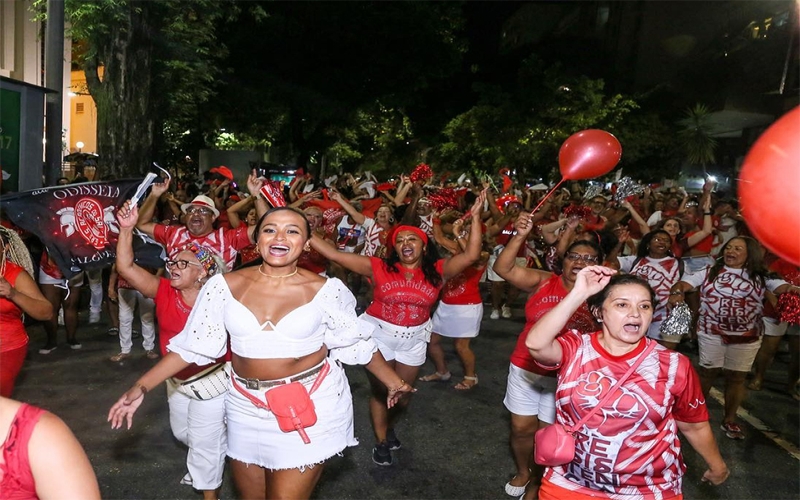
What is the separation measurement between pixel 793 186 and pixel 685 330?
4445 millimetres

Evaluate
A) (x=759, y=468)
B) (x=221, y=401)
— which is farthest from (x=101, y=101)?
(x=759, y=468)

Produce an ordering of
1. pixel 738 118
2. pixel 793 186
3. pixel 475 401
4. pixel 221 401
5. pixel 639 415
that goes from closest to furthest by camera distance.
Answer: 1. pixel 793 186
2. pixel 639 415
3. pixel 221 401
4. pixel 475 401
5. pixel 738 118

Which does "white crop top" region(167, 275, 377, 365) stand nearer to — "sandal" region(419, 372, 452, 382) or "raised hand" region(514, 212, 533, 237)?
"raised hand" region(514, 212, 533, 237)

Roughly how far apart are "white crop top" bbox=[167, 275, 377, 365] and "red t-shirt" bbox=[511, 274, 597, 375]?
4.07 feet

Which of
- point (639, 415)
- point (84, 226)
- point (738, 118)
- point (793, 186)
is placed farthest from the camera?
point (738, 118)

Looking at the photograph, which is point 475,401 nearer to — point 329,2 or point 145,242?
point 145,242

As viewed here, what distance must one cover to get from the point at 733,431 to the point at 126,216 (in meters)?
5.42

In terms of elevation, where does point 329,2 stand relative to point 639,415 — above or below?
above

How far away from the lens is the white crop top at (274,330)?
126 inches

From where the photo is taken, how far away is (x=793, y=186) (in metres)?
1.76

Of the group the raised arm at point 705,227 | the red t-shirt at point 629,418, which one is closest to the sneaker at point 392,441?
the red t-shirt at point 629,418

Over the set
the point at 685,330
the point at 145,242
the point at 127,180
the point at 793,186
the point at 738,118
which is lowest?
the point at 685,330

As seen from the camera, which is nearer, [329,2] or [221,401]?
[221,401]

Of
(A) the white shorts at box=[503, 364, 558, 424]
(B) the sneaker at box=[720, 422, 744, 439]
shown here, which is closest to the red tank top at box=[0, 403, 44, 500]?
(A) the white shorts at box=[503, 364, 558, 424]
